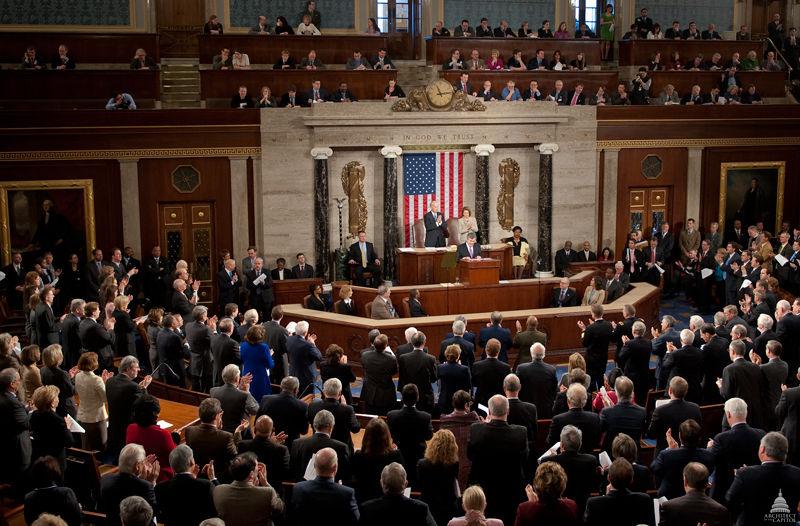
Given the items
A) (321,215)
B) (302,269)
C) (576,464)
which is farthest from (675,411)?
(321,215)

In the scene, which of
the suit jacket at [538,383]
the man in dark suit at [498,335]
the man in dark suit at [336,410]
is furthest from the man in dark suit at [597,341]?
the man in dark suit at [336,410]

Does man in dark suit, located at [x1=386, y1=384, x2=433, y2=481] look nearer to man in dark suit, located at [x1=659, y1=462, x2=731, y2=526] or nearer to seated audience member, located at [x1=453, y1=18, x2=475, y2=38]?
man in dark suit, located at [x1=659, y1=462, x2=731, y2=526]

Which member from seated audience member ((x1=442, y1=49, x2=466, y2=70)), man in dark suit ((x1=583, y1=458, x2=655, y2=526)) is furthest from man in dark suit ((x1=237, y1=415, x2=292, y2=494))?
seated audience member ((x1=442, y1=49, x2=466, y2=70))

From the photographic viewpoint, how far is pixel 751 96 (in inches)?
861

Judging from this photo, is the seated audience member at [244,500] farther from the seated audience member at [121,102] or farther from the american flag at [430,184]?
the american flag at [430,184]

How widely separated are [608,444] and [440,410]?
101 inches

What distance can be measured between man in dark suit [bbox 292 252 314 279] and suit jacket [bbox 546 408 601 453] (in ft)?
34.5

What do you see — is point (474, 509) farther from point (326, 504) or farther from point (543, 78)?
point (543, 78)

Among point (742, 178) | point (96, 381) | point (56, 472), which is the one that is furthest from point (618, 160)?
point (56, 472)

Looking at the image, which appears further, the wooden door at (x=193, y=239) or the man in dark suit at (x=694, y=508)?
the wooden door at (x=193, y=239)

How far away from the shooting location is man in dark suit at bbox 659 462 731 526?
6.50 meters

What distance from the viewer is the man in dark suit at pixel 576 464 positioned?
23.6 ft

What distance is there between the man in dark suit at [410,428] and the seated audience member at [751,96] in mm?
16486

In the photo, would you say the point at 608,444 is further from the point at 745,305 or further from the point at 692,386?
the point at 745,305
